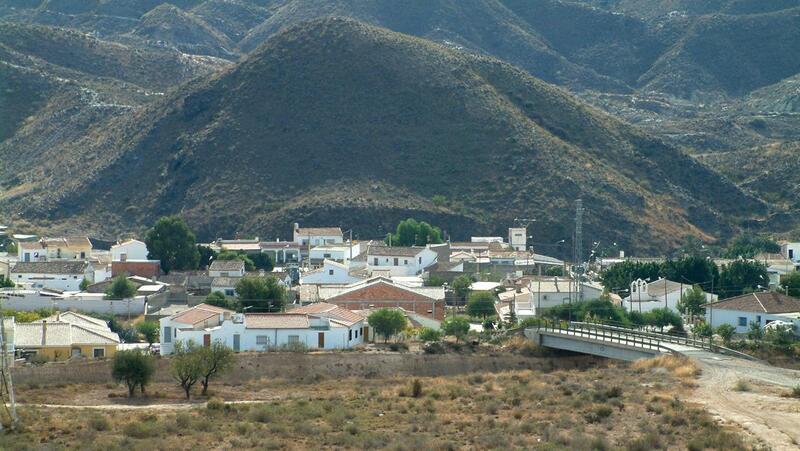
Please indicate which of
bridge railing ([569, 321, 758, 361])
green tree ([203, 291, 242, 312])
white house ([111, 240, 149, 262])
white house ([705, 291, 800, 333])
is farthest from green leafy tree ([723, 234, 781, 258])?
green tree ([203, 291, 242, 312])

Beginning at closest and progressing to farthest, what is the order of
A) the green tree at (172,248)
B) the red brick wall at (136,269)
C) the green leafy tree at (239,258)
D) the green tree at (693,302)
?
the green tree at (693,302)
the red brick wall at (136,269)
the green leafy tree at (239,258)
the green tree at (172,248)

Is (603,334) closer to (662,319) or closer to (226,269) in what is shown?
(662,319)

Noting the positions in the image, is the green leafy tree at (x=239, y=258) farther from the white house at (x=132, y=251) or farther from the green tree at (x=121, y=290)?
the green tree at (x=121, y=290)

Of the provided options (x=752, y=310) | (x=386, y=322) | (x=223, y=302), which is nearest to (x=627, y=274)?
(x=752, y=310)

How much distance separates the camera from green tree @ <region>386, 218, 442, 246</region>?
99.5 metres

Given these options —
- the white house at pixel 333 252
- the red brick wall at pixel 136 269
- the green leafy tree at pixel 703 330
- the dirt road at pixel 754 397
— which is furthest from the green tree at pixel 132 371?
the white house at pixel 333 252

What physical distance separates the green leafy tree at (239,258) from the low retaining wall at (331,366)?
31.0 metres

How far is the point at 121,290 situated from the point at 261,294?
889 cm

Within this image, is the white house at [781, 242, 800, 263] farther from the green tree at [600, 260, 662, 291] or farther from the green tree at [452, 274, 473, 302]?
the green tree at [452, 274, 473, 302]

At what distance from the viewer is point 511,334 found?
62.6 metres

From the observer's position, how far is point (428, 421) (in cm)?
4388

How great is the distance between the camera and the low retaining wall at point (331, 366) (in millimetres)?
54031

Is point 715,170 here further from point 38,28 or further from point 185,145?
point 38,28

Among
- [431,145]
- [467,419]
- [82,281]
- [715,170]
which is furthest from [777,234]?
[467,419]
